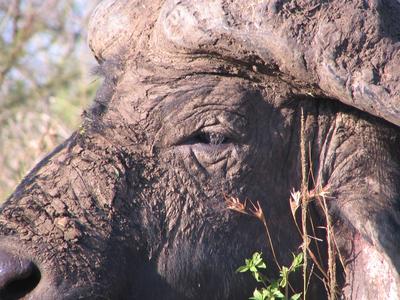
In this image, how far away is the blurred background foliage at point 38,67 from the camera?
33.9 ft

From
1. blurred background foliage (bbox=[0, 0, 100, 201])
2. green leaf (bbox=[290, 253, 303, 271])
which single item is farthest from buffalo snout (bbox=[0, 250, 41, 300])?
blurred background foliage (bbox=[0, 0, 100, 201])

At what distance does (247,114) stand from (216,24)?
473 mm

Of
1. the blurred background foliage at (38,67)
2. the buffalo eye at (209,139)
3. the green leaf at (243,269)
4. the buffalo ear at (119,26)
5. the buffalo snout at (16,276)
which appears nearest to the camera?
the buffalo snout at (16,276)

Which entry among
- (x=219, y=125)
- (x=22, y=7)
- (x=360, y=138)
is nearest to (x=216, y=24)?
(x=219, y=125)

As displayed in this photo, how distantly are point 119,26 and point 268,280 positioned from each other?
153 centimetres

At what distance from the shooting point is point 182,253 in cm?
443

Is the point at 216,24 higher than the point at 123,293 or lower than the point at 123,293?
higher

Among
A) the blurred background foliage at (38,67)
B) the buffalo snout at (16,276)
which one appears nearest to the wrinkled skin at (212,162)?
the buffalo snout at (16,276)

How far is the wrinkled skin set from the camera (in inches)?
167

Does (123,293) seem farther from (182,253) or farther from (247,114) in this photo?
(247,114)

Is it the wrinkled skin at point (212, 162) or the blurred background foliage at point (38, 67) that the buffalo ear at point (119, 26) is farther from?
the blurred background foliage at point (38, 67)

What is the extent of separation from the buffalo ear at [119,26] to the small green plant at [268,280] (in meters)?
1.20

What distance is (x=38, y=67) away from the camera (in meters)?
12.1

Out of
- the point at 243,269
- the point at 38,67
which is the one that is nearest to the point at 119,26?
the point at 243,269
